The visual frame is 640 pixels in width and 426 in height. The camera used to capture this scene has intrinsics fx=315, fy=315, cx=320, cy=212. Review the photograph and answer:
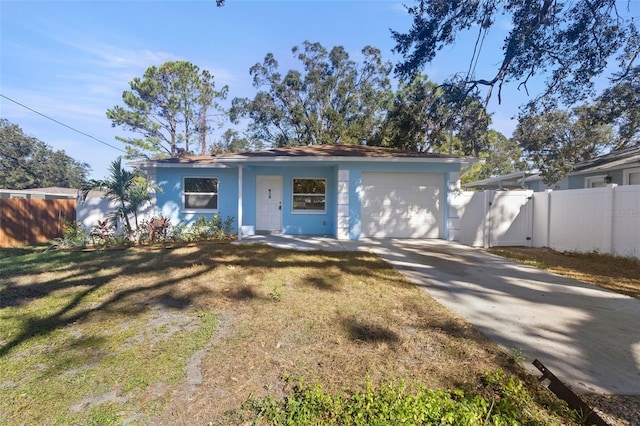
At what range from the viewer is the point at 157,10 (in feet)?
26.8

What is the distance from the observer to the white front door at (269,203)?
37.7 ft

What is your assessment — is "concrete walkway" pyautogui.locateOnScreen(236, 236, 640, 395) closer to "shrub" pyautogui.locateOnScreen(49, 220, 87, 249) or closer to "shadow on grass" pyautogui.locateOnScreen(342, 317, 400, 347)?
"shadow on grass" pyautogui.locateOnScreen(342, 317, 400, 347)

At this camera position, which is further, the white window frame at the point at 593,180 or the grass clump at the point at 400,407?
the white window frame at the point at 593,180

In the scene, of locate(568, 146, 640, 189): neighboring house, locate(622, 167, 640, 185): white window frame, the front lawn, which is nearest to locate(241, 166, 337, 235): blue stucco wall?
the front lawn

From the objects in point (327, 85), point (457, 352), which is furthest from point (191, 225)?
point (327, 85)

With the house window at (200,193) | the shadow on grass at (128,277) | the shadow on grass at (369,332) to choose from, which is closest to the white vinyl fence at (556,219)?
the shadow on grass at (128,277)

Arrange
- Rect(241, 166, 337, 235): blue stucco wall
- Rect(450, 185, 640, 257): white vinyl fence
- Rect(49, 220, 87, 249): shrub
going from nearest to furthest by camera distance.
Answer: Rect(450, 185, 640, 257): white vinyl fence → Rect(49, 220, 87, 249): shrub → Rect(241, 166, 337, 235): blue stucco wall

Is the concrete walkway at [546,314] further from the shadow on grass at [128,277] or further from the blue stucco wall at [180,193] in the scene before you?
the blue stucco wall at [180,193]

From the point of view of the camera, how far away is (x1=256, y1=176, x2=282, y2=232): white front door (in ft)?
37.7

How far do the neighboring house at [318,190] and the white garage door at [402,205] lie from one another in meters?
0.03

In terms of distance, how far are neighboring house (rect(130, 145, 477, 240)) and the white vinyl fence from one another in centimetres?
90

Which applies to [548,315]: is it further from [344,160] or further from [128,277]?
[344,160]

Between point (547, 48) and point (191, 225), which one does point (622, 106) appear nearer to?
point (547, 48)

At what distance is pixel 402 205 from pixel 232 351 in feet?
28.3
